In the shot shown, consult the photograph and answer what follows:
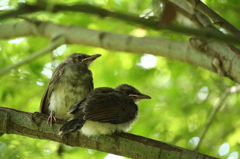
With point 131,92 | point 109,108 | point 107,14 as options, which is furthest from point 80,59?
point 107,14

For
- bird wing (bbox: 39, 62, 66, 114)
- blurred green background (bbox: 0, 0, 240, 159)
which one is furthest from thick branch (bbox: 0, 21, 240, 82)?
bird wing (bbox: 39, 62, 66, 114)

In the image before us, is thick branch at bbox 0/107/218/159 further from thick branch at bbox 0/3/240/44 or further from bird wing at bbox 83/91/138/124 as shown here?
thick branch at bbox 0/3/240/44

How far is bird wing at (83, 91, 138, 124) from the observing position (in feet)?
11.6

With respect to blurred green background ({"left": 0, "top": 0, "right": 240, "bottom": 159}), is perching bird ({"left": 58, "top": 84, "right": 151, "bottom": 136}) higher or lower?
higher

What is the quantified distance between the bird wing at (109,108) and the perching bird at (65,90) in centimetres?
76

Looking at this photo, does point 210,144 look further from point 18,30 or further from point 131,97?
point 18,30

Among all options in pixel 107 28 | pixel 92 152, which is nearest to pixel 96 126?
pixel 92 152

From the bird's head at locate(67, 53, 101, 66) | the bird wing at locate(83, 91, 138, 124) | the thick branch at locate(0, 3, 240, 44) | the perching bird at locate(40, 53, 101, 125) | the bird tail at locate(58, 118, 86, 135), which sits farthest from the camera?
the bird's head at locate(67, 53, 101, 66)

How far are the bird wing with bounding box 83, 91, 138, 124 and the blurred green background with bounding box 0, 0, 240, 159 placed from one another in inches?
41.8

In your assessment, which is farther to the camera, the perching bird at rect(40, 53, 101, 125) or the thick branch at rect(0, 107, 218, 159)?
the perching bird at rect(40, 53, 101, 125)

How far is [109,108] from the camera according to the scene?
3.75 metres

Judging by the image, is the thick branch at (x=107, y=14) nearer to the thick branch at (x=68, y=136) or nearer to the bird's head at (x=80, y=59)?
the thick branch at (x=68, y=136)

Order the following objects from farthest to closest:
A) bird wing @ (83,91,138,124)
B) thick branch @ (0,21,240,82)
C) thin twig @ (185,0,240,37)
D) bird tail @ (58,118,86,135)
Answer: thick branch @ (0,21,240,82) → bird wing @ (83,91,138,124) → bird tail @ (58,118,86,135) → thin twig @ (185,0,240,37)

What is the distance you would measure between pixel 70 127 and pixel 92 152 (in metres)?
1.71
